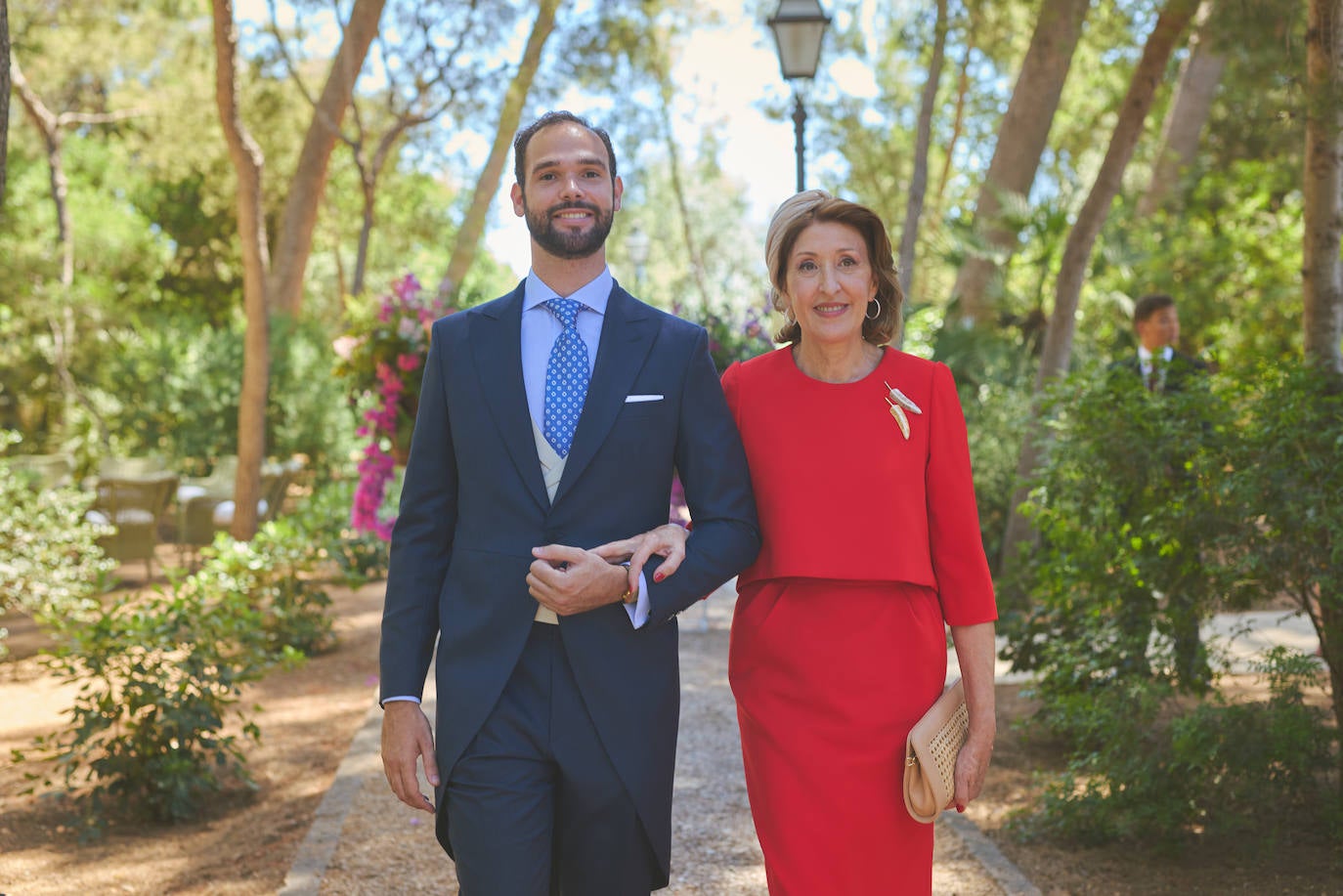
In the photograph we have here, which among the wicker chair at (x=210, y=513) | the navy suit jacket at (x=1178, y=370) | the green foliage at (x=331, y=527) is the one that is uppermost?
the navy suit jacket at (x=1178, y=370)

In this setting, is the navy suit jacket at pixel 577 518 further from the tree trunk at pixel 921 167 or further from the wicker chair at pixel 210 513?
the wicker chair at pixel 210 513

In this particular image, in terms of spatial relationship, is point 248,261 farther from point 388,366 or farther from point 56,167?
point 56,167

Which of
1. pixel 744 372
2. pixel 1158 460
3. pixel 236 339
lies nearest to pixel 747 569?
pixel 744 372

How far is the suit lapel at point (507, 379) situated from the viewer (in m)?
2.67

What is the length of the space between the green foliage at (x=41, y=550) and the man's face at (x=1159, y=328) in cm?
658

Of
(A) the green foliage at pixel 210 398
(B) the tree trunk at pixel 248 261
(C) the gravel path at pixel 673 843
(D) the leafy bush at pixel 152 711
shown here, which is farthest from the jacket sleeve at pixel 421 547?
(A) the green foliage at pixel 210 398

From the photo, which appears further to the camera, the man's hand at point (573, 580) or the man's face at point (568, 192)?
the man's face at point (568, 192)

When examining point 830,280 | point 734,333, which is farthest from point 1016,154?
point 830,280

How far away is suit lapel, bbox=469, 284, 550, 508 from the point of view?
2.67 m

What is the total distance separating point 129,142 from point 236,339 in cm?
1337

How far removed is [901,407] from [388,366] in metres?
5.50

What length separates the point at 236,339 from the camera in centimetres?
1927

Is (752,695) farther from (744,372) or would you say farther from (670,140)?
(670,140)

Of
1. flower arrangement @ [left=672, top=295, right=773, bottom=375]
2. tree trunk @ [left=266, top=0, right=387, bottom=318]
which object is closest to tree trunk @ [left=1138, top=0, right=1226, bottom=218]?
tree trunk @ [left=266, top=0, right=387, bottom=318]
